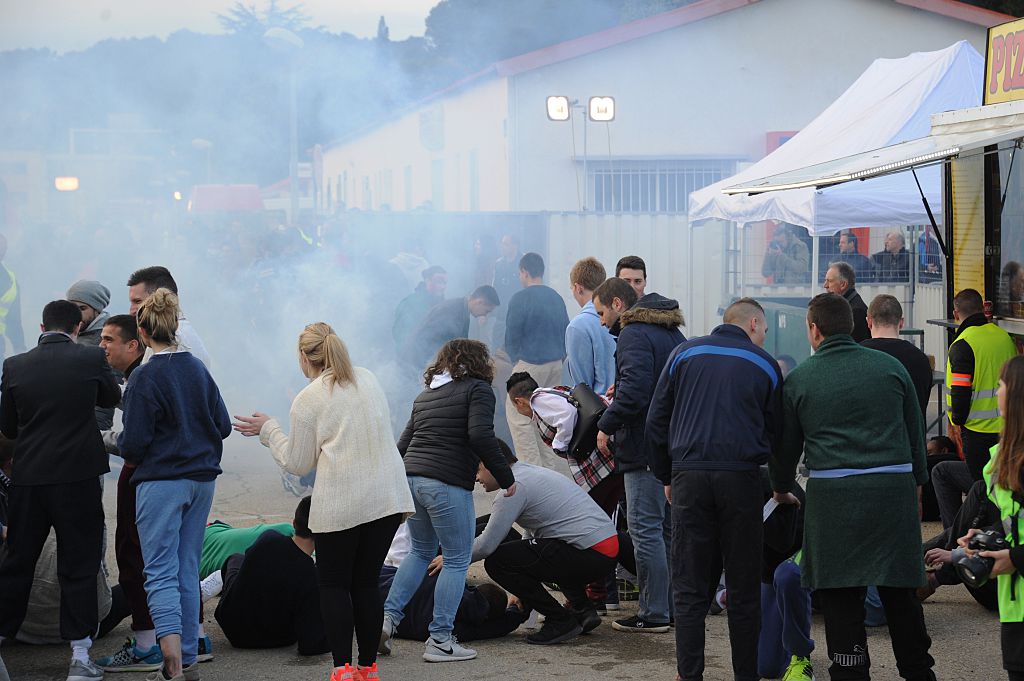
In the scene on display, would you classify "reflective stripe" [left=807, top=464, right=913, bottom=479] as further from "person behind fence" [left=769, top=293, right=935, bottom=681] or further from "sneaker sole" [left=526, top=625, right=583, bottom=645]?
"sneaker sole" [left=526, top=625, right=583, bottom=645]

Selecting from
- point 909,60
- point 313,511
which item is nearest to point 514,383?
point 313,511

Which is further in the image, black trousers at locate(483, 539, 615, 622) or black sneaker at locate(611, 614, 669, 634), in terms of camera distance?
black sneaker at locate(611, 614, 669, 634)

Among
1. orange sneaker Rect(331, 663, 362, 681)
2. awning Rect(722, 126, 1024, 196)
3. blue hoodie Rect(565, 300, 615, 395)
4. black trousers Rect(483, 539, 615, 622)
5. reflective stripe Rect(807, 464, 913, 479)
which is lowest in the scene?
orange sneaker Rect(331, 663, 362, 681)

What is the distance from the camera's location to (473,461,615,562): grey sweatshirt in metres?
5.57

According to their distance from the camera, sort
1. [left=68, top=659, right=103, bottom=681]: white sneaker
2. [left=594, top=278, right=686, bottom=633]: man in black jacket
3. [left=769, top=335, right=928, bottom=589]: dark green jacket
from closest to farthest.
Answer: [left=769, top=335, right=928, bottom=589]: dark green jacket
[left=68, top=659, right=103, bottom=681]: white sneaker
[left=594, top=278, right=686, bottom=633]: man in black jacket

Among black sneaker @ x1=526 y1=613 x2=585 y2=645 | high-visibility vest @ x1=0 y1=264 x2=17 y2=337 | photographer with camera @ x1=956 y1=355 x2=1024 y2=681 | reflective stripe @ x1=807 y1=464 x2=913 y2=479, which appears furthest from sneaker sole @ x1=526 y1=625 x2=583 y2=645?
high-visibility vest @ x1=0 y1=264 x2=17 y2=337

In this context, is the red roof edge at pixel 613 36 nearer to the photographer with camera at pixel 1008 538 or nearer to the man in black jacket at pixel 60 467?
the man in black jacket at pixel 60 467

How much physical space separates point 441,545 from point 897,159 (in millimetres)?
3219

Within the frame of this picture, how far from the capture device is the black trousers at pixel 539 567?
5.59 m

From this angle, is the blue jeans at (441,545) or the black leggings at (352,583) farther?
the blue jeans at (441,545)

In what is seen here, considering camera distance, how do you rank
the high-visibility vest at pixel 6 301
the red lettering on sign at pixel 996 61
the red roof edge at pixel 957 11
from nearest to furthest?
the red lettering on sign at pixel 996 61
the high-visibility vest at pixel 6 301
the red roof edge at pixel 957 11

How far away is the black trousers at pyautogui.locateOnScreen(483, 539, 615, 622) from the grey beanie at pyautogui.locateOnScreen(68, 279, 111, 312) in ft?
8.42

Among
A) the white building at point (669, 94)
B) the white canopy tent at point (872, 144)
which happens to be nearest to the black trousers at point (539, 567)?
the white canopy tent at point (872, 144)

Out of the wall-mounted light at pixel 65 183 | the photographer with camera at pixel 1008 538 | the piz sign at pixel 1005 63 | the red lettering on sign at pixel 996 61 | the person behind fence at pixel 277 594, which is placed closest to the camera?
the photographer with camera at pixel 1008 538
